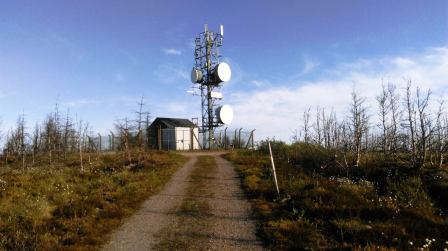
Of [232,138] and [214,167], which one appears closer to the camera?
[214,167]

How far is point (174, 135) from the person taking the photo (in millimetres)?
46344

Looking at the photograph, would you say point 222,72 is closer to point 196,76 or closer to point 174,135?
point 196,76

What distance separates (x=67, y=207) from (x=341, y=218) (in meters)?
8.92

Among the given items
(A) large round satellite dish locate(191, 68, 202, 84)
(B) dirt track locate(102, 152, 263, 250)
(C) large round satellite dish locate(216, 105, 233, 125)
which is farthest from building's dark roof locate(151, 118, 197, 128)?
(B) dirt track locate(102, 152, 263, 250)

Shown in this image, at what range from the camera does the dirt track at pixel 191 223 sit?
31.6 ft

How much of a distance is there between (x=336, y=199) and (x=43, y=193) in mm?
11586

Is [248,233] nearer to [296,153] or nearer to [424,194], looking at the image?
[424,194]

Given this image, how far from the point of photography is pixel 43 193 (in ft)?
52.2

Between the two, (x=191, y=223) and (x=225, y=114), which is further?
(x=225, y=114)

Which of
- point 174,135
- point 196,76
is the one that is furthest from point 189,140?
point 196,76

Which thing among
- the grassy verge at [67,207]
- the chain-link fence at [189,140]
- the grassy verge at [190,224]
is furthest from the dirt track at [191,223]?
the chain-link fence at [189,140]

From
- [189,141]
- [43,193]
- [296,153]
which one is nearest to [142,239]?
[43,193]

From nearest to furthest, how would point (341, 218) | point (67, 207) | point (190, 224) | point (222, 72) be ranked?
point (341, 218) → point (190, 224) → point (67, 207) → point (222, 72)

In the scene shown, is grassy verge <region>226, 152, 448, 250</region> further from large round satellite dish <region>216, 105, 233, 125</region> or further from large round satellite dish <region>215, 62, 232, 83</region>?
large round satellite dish <region>215, 62, 232, 83</region>
